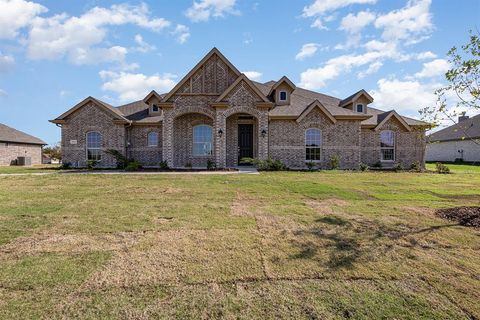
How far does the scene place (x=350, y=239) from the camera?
4.54m

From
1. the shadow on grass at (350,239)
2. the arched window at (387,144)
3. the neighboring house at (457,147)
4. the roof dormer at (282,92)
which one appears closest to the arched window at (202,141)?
the roof dormer at (282,92)

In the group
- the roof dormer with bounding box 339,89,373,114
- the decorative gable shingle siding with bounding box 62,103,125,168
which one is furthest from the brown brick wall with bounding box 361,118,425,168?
the decorative gable shingle siding with bounding box 62,103,125,168

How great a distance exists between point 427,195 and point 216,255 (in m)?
8.23

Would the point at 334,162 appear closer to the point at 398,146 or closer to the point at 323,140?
the point at 323,140

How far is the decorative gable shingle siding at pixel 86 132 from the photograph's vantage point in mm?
19312

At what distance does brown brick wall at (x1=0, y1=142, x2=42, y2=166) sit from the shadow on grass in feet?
100

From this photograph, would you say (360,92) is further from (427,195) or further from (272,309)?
(272,309)

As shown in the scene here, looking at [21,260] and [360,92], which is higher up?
[360,92]

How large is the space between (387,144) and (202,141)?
45.1 feet

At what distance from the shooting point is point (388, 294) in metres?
2.91

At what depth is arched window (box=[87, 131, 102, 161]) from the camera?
769 inches

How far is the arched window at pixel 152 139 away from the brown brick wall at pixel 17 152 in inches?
617

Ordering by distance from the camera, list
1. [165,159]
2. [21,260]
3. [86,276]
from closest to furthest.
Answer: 1. [86,276]
2. [21,260]
3. [165,159]

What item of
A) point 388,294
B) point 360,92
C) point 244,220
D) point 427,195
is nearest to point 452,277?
point 388,294
